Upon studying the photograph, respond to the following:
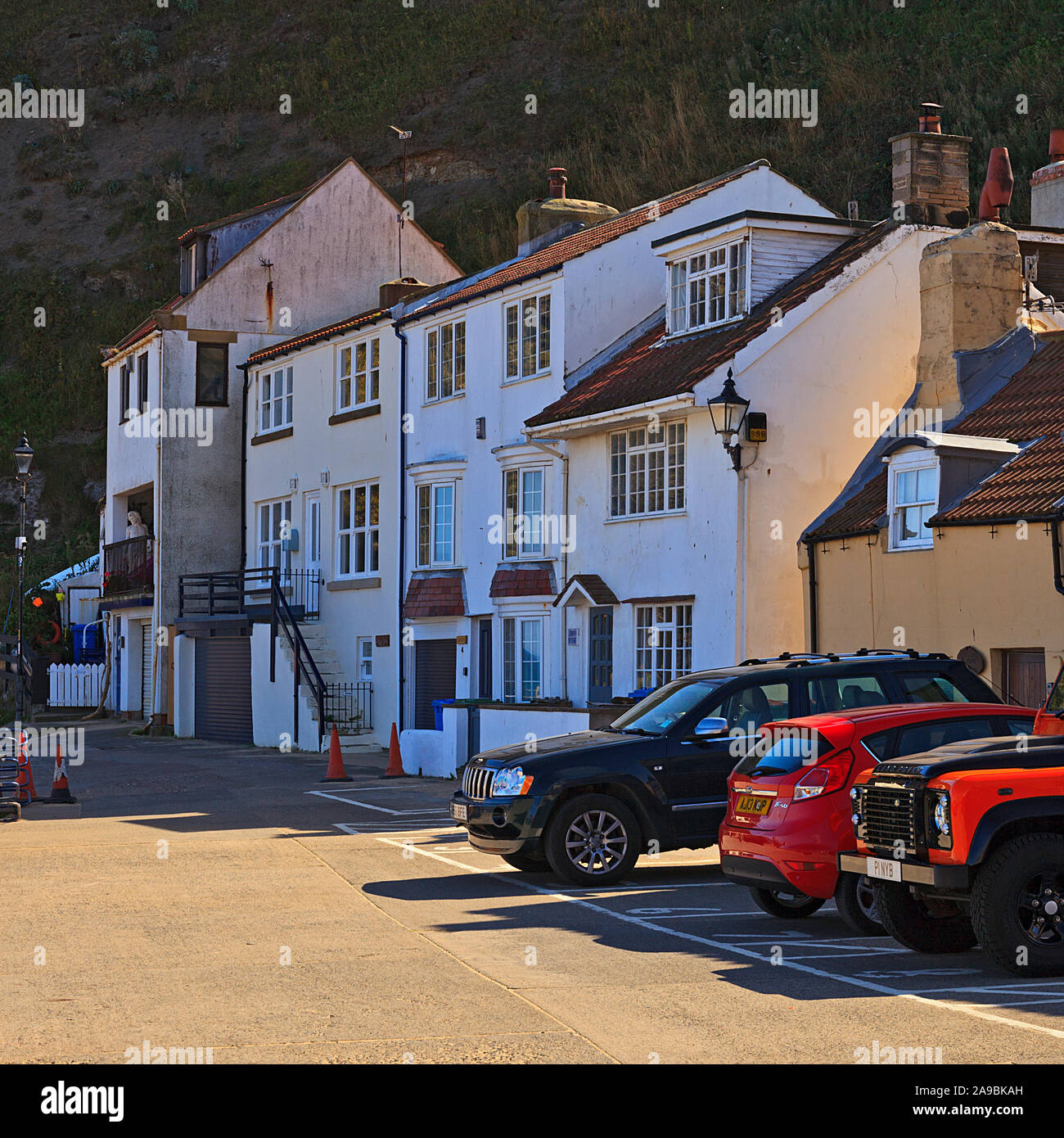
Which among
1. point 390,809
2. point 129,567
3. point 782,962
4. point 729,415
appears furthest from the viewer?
point 129,567

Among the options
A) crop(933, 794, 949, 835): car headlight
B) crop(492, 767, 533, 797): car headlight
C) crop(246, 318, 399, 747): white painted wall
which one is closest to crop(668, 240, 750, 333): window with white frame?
crop(246, 318, 399, 747): white painted wall

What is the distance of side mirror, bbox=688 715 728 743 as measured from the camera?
1398 cm

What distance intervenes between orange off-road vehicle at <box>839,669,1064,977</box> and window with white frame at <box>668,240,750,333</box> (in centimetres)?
1558

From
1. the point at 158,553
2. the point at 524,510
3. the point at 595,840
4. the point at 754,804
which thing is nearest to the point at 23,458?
the point at 158,553

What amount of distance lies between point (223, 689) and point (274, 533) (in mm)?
3646

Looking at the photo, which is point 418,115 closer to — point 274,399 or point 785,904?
point 274,399

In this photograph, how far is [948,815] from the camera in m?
9.49

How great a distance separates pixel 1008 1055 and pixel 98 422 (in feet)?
206

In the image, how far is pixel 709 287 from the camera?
83.5ft

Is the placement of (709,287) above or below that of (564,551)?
above

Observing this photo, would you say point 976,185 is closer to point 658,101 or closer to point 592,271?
point 592,271

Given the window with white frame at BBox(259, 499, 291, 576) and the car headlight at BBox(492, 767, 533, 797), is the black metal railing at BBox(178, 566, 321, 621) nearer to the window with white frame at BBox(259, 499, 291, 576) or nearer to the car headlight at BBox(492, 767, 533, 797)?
the window with white frame at BBox(259, 499, 291, 576)

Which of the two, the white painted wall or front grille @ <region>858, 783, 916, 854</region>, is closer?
front grille @ <region>858, 783, 916, 854</region>
